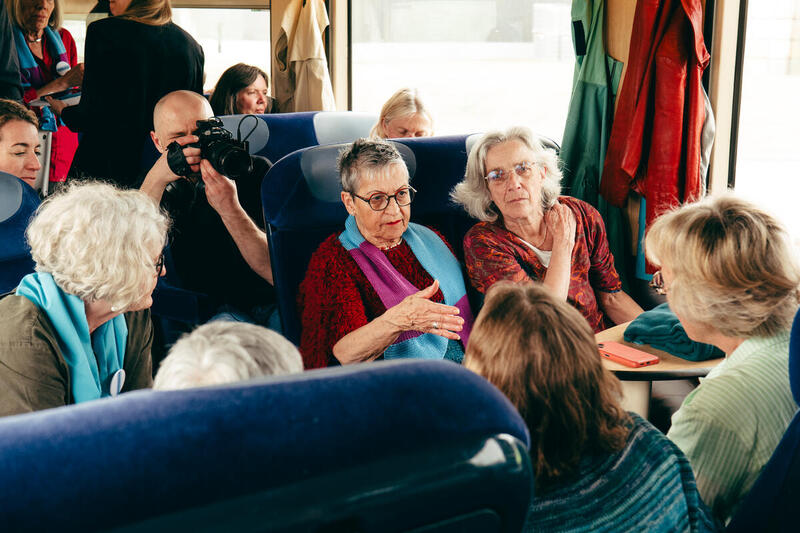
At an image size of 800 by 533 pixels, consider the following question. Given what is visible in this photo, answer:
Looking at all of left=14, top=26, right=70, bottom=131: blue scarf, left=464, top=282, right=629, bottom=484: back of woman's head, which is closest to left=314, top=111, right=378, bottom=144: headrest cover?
left=14, top=26, right=70, bottom=131: blue scarf

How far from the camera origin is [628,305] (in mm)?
2482

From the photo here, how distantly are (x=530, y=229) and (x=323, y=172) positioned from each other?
667mm

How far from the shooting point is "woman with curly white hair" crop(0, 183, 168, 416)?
142 cm

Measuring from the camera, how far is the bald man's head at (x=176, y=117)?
7.85 feet

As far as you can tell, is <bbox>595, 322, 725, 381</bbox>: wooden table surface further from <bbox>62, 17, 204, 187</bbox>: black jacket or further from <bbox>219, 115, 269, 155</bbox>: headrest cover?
<bbox>219, 115, 269, 155</bbox>: headrest cover

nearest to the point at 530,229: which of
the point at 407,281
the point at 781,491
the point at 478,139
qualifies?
the point at 478,139

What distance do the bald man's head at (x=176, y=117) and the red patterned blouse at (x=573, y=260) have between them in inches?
36.9

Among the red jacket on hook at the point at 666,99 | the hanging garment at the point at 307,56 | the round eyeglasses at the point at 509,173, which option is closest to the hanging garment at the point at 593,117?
the red jacket on hook at the point at 666,99

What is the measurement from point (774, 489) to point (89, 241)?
128cm

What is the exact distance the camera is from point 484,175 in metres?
2.37

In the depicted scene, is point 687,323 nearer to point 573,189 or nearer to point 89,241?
point 89,241

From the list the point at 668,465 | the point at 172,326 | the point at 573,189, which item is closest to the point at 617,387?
the point at 668,465

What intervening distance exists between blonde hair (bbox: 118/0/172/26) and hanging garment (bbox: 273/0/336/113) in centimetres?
184

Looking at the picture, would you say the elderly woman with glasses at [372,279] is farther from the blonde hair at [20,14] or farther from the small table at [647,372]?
the blonde hair at [20,14]
